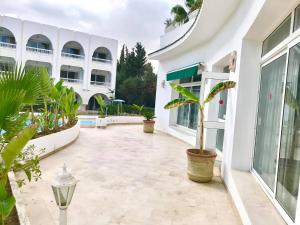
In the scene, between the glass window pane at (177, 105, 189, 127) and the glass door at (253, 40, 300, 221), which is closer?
the glass door at (253, 40, 300, 221)

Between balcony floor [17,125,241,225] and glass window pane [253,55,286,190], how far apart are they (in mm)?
961

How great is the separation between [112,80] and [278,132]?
33434 millimetres

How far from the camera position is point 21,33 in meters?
29.8

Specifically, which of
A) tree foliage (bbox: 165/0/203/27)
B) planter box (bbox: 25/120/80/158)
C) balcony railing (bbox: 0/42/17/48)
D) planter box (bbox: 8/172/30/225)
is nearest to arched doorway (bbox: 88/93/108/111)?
balcony railing (bbox: 0/42/17/48)

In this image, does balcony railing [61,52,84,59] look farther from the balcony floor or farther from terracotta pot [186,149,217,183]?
terracotta pot [186,149,217,183]

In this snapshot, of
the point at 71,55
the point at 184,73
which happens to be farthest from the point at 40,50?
the point at 184,73

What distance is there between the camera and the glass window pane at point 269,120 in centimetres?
458

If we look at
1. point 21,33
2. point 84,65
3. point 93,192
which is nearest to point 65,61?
point 84,65

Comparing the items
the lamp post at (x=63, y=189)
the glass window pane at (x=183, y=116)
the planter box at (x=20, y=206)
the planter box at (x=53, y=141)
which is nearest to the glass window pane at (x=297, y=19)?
the lamp post at (x=63, y=189)

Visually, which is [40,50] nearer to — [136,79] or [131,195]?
[136,79]

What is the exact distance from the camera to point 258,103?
597 cm

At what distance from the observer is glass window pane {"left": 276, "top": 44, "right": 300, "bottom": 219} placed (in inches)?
141

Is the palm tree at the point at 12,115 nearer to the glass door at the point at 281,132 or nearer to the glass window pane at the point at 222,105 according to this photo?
the glass door at the point at 281,132

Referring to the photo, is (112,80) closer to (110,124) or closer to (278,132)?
(110,124)
